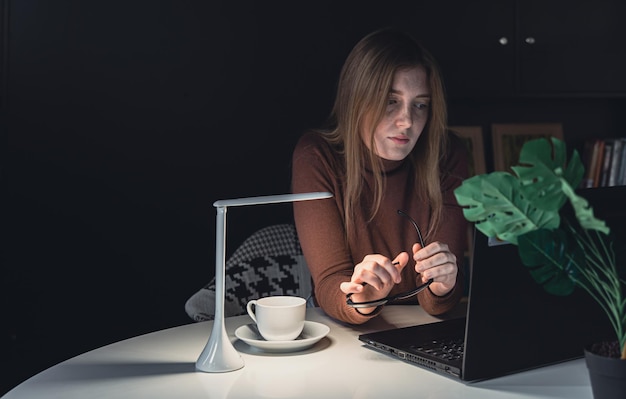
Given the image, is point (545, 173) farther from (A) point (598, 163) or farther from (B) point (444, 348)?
(A) point (598, 163)

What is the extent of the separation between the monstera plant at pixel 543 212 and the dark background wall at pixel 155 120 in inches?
71.2

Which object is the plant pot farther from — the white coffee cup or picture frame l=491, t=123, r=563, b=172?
picture frame l=491, t=123, r=563, b=172

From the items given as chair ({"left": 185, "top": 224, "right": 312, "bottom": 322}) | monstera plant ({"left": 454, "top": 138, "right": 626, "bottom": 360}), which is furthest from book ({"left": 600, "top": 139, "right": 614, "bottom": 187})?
monstera plant ({"left": 454, "top": 138, "right": 626, "bottom": 360})

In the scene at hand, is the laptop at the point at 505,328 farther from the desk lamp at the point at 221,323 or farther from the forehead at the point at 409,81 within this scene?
the forehead at the point at 409,81

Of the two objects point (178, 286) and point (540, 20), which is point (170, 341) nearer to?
point (178, 286)

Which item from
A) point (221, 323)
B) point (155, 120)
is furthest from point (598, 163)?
point (221, 323)

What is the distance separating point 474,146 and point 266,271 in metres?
1.32

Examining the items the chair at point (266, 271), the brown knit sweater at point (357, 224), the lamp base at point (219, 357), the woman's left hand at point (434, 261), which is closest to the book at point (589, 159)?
the brown knit sweater at point (357, 224)

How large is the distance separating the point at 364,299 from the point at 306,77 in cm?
146

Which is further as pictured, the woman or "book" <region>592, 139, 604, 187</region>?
"book" <region>592, 139, 604, 187</region>

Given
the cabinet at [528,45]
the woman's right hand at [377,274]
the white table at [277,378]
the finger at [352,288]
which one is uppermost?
the cabinet at [528,45]

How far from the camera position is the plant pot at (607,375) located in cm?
84

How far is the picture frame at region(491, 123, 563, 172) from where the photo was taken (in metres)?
3.02

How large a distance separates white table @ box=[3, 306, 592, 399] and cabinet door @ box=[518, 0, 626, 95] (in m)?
1.92
